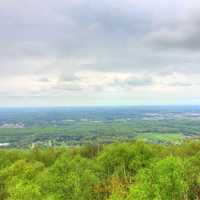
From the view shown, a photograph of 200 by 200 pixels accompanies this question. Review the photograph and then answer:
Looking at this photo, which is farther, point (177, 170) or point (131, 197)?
point (177, 170)

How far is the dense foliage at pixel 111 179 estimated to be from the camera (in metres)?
41.1

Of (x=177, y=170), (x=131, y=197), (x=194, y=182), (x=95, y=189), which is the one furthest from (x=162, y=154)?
(x=131, y=197)

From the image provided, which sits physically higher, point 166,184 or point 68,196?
point 166,184

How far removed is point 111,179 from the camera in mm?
62781

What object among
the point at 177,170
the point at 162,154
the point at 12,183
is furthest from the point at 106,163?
the point at 177,170

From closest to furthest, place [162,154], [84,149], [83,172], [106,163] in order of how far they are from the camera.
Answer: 1. [83,172]
2. [106,163]
3. [162,154]
4. [84,149]

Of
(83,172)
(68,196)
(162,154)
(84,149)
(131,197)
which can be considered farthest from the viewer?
(84,149)

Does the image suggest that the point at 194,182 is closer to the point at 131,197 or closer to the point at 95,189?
the point at 95,189

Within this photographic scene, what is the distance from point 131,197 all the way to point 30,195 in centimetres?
1256

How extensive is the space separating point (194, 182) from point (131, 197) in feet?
74.2

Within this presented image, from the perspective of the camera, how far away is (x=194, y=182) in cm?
5703

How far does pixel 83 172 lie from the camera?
5281 centimetres

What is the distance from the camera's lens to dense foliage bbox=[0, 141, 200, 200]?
41094mm

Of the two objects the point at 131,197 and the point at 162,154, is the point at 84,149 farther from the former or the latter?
the point at 131,197
